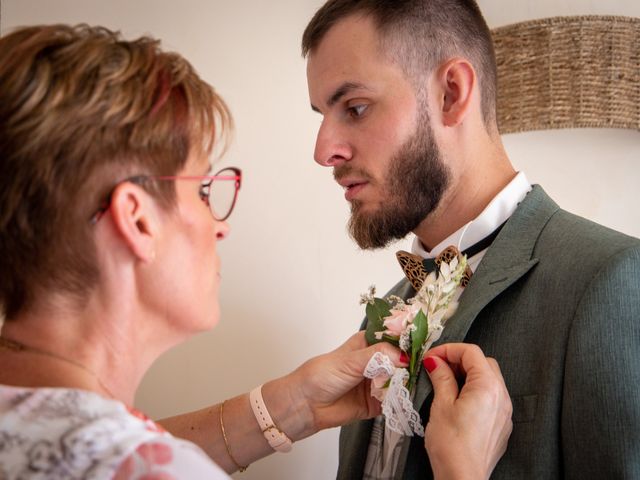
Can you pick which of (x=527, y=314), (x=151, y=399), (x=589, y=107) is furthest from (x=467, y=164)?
(x=151, y=399)

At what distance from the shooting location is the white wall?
2195 millimetres

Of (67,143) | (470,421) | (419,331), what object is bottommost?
(470,421)

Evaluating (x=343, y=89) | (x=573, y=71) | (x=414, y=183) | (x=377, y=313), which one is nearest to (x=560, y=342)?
(x=377, y=313)

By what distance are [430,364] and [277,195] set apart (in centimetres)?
116

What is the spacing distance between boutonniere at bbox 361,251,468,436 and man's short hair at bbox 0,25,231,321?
0.58 meters

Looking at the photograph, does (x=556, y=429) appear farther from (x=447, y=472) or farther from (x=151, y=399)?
(x=151, y=399)

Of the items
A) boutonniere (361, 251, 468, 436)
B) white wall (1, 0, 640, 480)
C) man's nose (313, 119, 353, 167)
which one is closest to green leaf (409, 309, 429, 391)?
boutonniere (361, 251, 468, 436)

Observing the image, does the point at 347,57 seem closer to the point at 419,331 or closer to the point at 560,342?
the point at 419,331

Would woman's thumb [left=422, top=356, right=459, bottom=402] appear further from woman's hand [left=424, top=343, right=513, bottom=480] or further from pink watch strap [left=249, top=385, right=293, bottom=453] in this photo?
pink watch strap [left=249, top=385, right=293, bottom=453]

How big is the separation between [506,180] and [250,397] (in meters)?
0.86

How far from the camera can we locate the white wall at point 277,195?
2195 mm

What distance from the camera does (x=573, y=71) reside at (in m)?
1.96

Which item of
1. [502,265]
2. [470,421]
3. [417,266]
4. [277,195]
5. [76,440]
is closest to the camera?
[76,440]

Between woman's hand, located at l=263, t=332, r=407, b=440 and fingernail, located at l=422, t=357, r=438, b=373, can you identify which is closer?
fingernail, located at l=422, t=357, r=438, b=373
